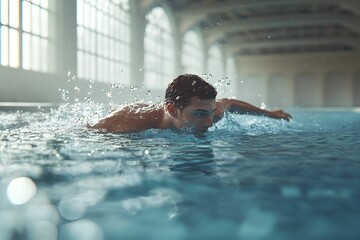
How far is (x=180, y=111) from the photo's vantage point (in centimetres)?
328

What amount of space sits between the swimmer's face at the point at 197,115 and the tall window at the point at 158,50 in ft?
53.6

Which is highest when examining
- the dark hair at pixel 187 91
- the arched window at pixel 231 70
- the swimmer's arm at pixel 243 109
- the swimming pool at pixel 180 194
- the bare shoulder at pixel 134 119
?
the arched window at pixel 231 70

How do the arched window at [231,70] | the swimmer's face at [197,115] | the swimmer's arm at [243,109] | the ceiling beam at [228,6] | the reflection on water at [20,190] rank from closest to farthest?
the reflection on water at [20,190]
the swimmer's face at [197,115]
the swimmer's arm at [243,109]
the ceiling beam at [228,6]
the arched window at [231,70]

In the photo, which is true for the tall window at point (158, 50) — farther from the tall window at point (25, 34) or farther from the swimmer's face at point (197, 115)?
the swimmer's face at point (197, 115)

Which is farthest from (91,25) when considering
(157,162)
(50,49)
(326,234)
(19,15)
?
(326,234)

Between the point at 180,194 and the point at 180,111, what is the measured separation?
198 centimetres

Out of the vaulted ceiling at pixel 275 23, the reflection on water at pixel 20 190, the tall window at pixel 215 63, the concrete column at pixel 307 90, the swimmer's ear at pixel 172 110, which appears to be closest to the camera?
the reflection on water at pixel 20 190

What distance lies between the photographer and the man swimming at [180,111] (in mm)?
3150

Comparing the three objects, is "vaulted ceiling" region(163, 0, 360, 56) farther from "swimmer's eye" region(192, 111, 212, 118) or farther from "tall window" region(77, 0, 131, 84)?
"swimmer's eye" region(192, 111, 212, 118)

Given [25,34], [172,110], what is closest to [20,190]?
[172,110]

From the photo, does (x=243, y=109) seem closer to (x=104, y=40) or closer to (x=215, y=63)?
(x=104, y=40)

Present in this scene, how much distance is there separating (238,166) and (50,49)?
1277cm

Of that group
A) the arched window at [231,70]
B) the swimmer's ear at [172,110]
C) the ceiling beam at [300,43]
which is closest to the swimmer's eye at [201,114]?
the swimmer's ear at [172,110]

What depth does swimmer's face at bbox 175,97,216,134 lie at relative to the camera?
312 centimetres
